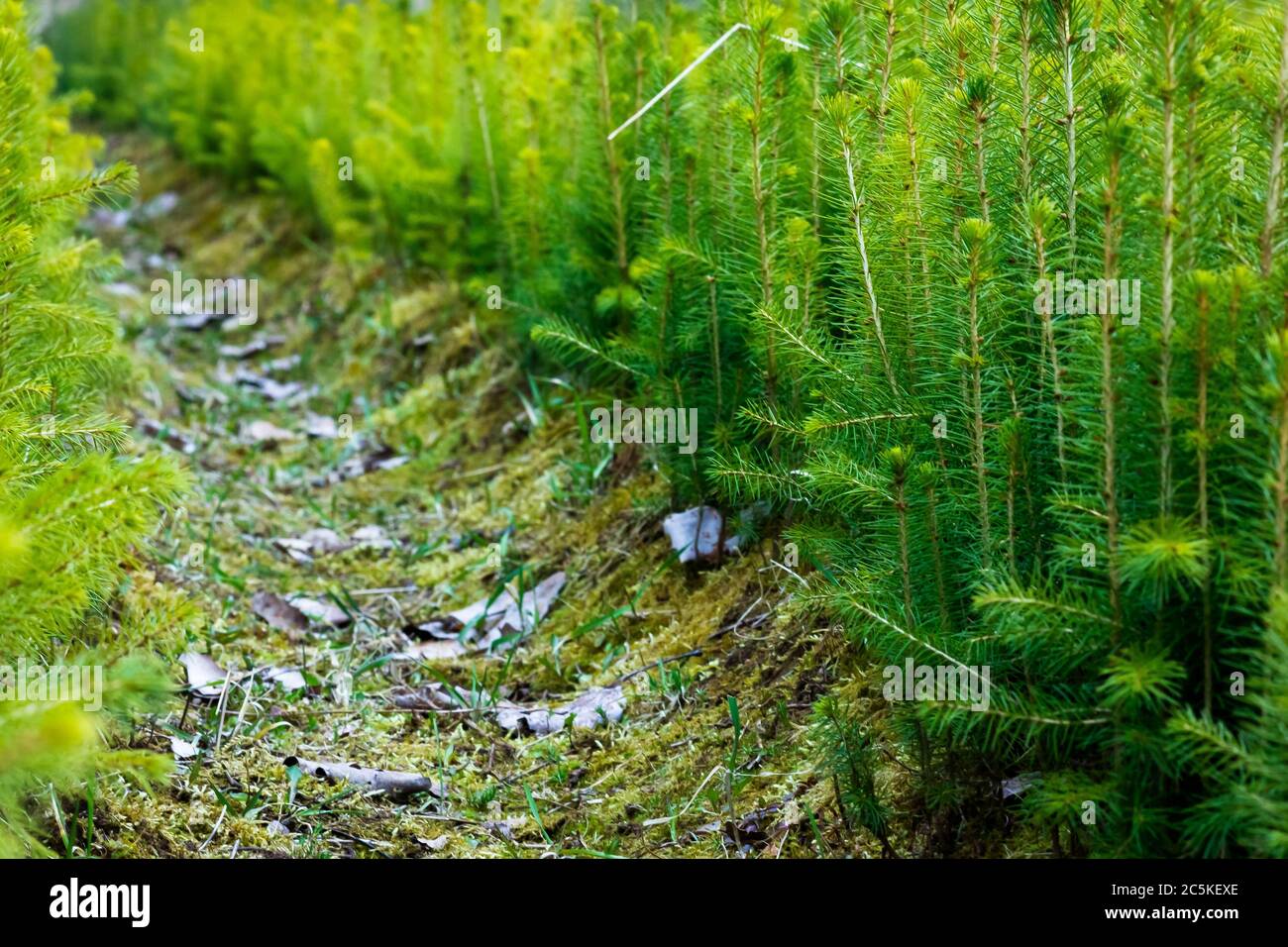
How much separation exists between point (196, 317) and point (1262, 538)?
230 inches

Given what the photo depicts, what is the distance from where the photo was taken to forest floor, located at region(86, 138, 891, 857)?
8.81ft

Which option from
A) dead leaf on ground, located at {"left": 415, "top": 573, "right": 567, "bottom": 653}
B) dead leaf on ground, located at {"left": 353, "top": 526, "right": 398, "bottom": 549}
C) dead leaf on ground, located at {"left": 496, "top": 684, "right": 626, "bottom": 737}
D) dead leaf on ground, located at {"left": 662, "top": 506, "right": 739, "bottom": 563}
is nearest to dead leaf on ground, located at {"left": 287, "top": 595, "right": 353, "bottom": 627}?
dead leaf on ground, located at {"left": 415, "top": 573, "right": 567, "bottom": 653}

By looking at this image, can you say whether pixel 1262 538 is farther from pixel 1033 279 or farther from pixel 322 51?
pixel 322 51

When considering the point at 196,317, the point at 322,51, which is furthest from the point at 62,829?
the point at 322,51

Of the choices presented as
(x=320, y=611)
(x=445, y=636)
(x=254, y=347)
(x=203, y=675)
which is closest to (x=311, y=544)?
(x=320, y=611)

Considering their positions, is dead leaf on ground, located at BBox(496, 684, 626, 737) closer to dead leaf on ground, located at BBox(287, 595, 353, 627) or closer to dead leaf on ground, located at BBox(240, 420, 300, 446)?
dead leaf on ground, located at BBox(287, 595, 353, 627)

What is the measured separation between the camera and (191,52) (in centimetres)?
789

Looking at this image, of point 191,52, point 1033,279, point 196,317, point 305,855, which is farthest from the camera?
point 191,52

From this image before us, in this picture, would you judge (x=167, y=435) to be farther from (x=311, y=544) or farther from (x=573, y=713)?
(x=573, y=713)

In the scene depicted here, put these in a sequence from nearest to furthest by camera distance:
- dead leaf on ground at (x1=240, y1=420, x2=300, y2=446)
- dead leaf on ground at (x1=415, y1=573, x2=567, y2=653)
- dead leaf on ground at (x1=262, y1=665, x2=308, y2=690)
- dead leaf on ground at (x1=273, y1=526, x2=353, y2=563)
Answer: dead leaf on ground at (x1=262, y1=665, x2=308, y2=690), dead leaf on ground at (x1=415, y1=573, x2=567, y2=653), dead leaf on ground at (x1=273, y1=526, x2=353, y2=563), dead leaf on ground at (x1=240, y1=420, x2=300, y2=446)

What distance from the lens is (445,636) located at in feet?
12.0

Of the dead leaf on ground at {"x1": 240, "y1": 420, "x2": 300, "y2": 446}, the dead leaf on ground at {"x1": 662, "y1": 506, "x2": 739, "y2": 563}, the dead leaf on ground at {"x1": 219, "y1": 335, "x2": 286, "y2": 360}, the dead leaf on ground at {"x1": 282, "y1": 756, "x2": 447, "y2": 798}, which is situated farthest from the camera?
the dead leaf on ground at {"x1": 219, "y1": 335, "x2": 286, "y2": 360}
